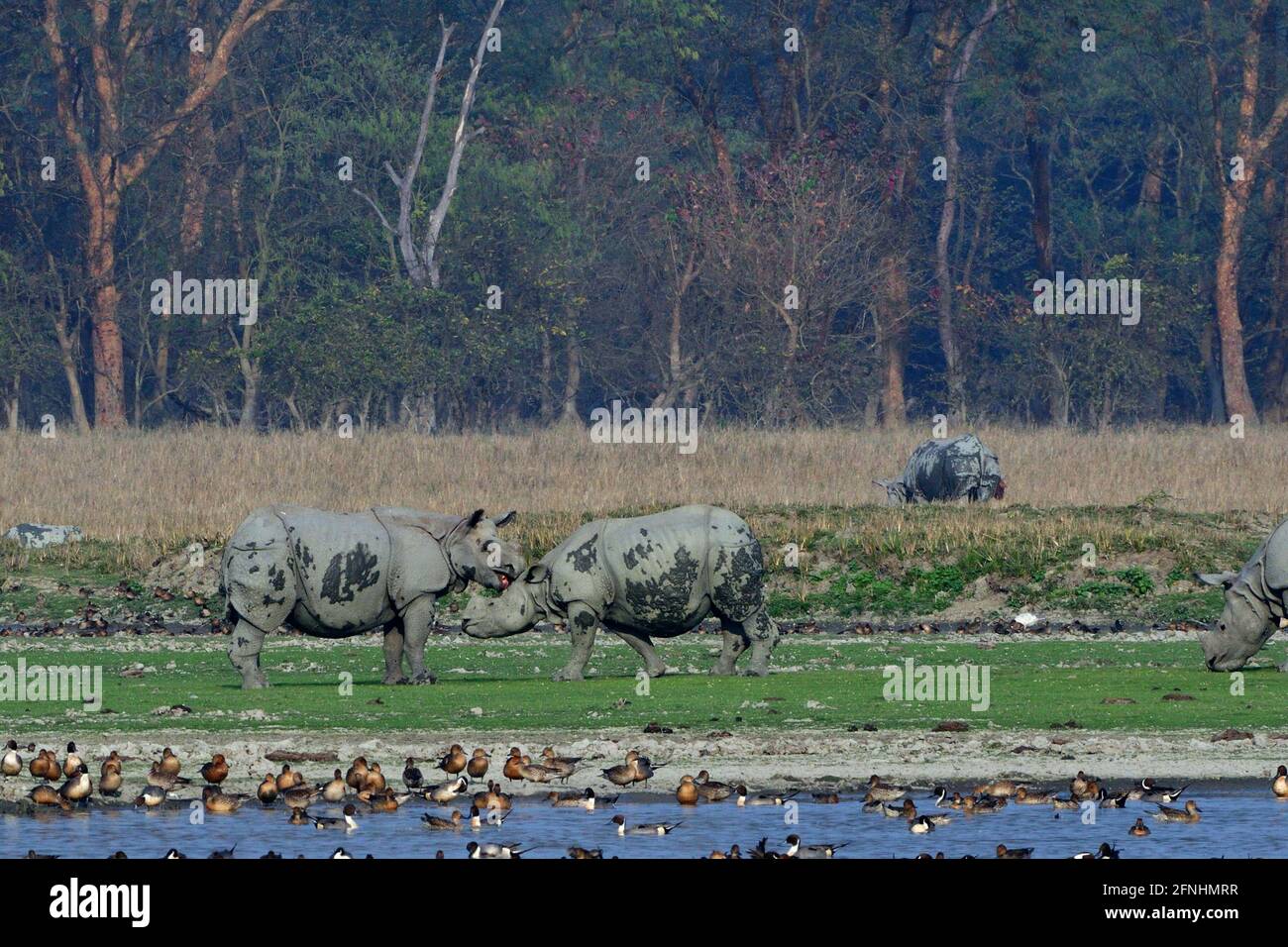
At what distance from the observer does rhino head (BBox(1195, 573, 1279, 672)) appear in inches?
902

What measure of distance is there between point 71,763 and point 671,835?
424 centimetres

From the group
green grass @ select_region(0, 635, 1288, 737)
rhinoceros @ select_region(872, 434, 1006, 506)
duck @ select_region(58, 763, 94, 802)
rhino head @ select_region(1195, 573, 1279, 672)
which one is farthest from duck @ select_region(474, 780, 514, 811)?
rhinoceros @ select_region(872, 434, 1006, 506)

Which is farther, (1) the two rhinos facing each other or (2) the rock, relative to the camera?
(2) the rock

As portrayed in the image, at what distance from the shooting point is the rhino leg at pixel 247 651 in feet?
72.5

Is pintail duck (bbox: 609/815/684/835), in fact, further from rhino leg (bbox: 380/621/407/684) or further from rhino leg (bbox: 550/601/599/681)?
rhino leg (bbox: 380/621/407/684)

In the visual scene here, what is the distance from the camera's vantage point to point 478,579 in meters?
23.0

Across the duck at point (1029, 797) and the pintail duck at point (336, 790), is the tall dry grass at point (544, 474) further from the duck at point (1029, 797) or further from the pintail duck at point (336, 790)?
the duck at point (1029, 797)

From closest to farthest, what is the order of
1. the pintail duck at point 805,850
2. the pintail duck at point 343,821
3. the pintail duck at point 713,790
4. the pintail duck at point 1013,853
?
the pintail duck at point 1013,853 → the pintail duck at point 805,850 → the pintail duck at point 343,821 → the pintail duck at point 713,790

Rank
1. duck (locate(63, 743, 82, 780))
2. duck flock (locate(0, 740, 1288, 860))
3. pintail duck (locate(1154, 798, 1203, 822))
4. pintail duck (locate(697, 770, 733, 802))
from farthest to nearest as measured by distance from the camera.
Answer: pintail duck (locate(697, 770, 733, 802))
duck (locate(63, 743, 82, 780))
duck flock (locate(0, 740, 1288, 860))
pintail duck (locate(1154, 798, 1203, 822))

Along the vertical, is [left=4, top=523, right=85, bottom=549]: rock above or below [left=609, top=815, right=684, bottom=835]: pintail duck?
above

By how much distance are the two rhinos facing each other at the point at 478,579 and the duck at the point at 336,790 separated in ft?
16.5

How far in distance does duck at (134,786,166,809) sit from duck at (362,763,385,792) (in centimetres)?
138

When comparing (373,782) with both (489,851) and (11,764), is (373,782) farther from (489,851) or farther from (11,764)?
(11,764)

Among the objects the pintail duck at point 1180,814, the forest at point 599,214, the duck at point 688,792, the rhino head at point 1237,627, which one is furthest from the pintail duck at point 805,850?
the forest at point 599,214
